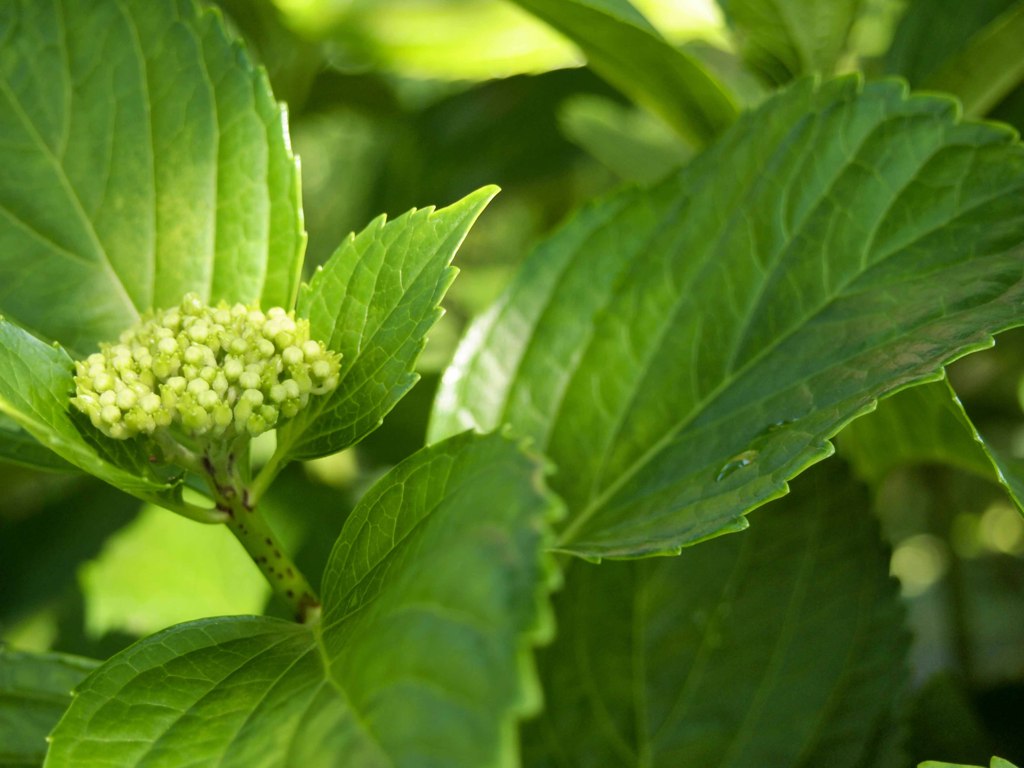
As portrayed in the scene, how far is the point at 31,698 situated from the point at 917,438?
0.67 meters

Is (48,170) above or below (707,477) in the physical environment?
above

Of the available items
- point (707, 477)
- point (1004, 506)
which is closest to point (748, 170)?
point (707, 477)

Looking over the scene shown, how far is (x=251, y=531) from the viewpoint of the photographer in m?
0.59

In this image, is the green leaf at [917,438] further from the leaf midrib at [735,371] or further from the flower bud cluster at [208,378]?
the flower bud cluster at [208,378]

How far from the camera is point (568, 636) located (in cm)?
74

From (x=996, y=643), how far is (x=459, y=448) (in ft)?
3.79

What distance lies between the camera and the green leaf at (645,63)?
752 mm

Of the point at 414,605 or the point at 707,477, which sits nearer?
the point at 414,605

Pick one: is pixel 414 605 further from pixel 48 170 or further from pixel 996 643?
pixel 996 643

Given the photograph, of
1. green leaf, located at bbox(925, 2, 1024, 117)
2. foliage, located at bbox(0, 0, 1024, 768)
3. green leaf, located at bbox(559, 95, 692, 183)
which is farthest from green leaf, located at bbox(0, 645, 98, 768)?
green leaf, located at bbox(925, 2, 1024, 117)

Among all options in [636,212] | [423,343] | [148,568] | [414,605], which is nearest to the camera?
[414,605]

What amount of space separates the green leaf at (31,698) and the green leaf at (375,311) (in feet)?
0.70

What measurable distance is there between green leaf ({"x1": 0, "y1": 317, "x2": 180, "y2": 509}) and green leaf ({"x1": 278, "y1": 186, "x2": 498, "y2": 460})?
0.09 m

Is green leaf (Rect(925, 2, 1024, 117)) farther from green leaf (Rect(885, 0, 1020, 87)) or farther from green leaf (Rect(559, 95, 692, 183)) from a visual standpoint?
green leaf (Rect(559, 95, 692, 183))
